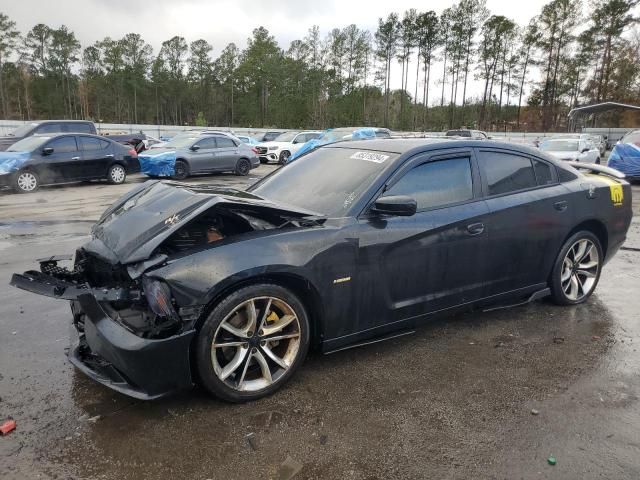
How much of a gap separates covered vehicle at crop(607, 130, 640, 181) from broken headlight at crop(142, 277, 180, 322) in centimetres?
1552

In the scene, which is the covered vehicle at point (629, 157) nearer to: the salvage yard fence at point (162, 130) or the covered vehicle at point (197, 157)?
the covered vehicle at point (197, 157)

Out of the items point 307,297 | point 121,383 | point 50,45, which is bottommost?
point 121,383

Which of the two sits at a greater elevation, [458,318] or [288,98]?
[288,98]

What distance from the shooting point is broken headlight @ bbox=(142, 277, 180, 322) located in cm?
259

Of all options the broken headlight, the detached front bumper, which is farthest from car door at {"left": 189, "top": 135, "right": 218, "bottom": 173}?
the broken headlight

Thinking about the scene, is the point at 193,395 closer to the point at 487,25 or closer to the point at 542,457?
the point at 542,457

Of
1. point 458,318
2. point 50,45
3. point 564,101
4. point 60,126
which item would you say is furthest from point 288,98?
point 458,318

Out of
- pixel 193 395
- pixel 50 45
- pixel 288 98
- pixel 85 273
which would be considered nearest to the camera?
pixel 193 395

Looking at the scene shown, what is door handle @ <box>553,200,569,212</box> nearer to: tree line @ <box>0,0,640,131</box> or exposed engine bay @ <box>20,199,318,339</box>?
exposed engine bay @ <box>20,199,318,339</box>

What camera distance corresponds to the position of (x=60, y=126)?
17.0 meters

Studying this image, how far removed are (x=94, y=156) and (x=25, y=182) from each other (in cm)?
202

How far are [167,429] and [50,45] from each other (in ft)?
237

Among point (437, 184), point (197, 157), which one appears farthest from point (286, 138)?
point (437, 184)

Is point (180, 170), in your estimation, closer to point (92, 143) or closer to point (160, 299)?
point (92, 143)
